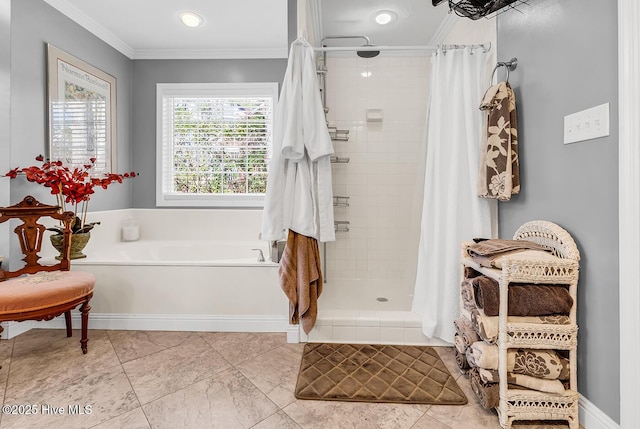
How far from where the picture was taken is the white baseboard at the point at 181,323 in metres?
2.10

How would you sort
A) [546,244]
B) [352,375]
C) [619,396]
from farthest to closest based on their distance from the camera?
[352,375], [546,244], [619,396]

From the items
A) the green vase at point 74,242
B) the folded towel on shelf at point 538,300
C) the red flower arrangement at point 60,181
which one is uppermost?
the red flower arrangement at point 60,181

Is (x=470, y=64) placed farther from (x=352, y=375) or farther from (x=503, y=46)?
(x=352, y=375)

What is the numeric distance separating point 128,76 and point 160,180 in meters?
1.09

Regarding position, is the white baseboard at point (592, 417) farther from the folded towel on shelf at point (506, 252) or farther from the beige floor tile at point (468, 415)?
the folded towel on shelf at point (506, 252)

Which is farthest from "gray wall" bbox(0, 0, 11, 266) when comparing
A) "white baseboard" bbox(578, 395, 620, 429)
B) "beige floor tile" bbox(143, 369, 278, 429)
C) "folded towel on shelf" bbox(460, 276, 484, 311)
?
"white baseboard" bbox(578, 395, 620, 429)

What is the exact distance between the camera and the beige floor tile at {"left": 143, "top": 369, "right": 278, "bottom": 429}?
1.27 m

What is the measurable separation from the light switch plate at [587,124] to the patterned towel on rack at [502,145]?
0.28 m

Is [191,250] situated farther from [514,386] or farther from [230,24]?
[514,386]

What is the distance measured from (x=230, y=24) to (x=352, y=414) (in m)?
2.99

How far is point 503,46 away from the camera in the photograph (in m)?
1.78

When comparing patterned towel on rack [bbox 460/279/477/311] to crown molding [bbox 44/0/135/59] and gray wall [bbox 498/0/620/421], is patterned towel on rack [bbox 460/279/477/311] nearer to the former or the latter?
gray wall [bbox 498/0/620/421]

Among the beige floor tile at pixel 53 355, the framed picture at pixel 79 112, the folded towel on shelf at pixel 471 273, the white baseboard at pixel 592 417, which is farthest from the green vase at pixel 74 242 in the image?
the white baseboard at pixel 592 417

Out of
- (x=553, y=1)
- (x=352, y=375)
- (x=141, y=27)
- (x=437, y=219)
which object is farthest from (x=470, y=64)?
(x=141, y=27)
